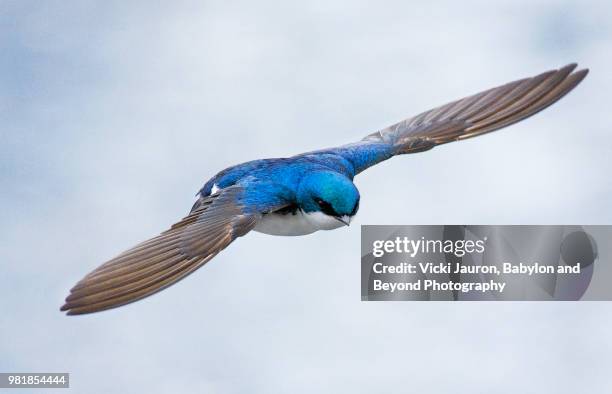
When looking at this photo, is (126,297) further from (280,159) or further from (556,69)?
(556,69)

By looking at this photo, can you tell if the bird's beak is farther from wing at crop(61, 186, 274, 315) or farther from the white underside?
wing at crop(61, 186, 274, 315)

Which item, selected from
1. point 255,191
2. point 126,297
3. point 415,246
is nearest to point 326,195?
point 255,191

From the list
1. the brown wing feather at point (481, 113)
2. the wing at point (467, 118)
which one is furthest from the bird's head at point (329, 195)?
the brown wing feather at point (481, 113)

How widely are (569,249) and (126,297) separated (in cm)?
384

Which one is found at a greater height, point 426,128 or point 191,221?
point 426,128

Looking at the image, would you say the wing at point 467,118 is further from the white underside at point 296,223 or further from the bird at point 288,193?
the white underside at point 296,223

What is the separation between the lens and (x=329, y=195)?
8.56 m

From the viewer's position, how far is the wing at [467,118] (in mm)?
9672

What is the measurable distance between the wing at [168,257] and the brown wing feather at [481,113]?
195 cm

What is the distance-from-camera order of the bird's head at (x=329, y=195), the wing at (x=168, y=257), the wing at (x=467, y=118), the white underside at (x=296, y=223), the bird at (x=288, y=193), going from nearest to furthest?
the wing at (x=168, y=257) < the bird at (x=288, y=193) < the bird's head at (x=329, y=195) < the white underside at (x=296, y=223) < the wing at (x=467, y=118)

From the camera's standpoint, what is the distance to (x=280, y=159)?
363 inches

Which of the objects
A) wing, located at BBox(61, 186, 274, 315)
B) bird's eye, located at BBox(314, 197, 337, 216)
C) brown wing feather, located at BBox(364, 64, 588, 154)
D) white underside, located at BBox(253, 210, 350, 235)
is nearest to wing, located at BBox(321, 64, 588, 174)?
brown wing feather, located at BBox(364, 64, 588, 154)

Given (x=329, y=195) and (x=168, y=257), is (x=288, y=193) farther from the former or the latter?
(x=168, y=257)

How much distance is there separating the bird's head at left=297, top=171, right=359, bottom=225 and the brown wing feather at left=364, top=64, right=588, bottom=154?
4.45ft
